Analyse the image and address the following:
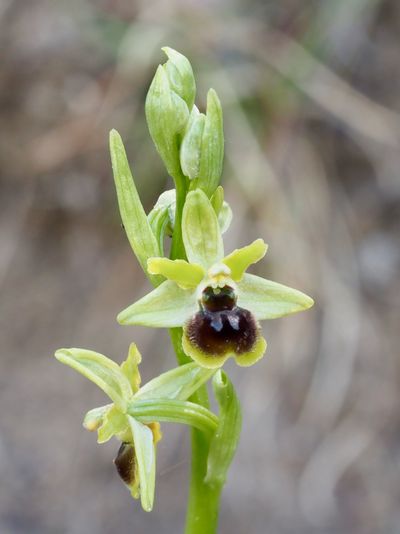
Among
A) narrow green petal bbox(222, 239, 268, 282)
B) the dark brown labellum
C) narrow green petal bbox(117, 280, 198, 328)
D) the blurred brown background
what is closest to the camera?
narrow green petal bbox(117, 280, 198, 328)

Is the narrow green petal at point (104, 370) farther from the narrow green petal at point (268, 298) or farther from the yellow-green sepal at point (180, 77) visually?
the yellow-green sepal at point (180, 77)

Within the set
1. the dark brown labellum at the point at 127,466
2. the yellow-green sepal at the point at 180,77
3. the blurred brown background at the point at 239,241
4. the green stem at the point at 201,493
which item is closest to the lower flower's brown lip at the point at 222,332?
the green stem at the point at 201,493

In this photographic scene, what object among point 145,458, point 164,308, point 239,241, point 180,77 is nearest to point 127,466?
point 145,458

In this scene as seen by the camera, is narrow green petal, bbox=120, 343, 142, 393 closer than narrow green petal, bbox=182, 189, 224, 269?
No

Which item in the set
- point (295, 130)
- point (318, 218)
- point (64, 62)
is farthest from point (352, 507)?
point (64, 62)

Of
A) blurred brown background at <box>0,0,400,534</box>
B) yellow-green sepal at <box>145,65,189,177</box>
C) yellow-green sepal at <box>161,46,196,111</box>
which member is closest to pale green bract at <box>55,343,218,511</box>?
yellow-green sepal at <box>145,65,189,177</box>

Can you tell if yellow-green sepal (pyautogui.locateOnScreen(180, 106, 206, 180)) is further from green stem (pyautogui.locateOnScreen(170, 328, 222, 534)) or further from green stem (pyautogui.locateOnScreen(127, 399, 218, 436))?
green stem (pyautogui.locateOnScreen(127, 399, 218, 436))

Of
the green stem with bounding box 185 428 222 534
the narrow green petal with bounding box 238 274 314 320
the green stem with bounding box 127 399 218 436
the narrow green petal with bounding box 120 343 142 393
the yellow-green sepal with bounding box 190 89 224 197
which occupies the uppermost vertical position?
the yellow-green sepal with bounding box 190 89 224 197
